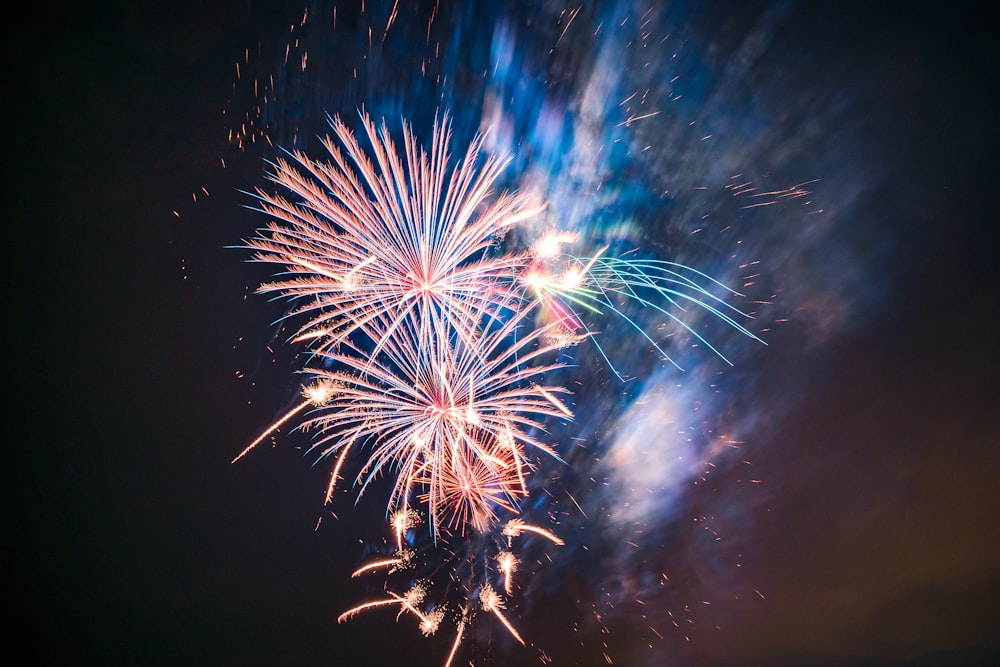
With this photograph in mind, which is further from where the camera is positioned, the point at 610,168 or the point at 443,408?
the point at 610,168

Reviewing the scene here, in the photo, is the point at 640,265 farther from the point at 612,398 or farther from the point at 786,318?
the point at 786,318

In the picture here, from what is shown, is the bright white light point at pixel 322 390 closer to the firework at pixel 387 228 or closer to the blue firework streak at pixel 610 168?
the firework at pixel 387 228

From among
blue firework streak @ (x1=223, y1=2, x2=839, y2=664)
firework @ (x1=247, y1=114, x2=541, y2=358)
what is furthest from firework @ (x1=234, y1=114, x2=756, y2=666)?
blue firework streak @ (x1=223, y1=2, x2=839, y2=664)

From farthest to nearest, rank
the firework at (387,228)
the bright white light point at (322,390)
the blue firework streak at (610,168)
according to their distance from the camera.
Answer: the bright white light point at (322,390), the blue firework streak at (610,168), the firework at (387,228)

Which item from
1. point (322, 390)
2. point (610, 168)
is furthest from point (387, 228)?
point (610, 168)

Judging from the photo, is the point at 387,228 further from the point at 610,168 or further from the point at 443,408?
the point at 610,168

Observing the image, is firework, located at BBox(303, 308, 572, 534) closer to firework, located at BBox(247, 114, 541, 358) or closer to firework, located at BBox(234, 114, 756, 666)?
firework, located at BBox(234, 114, 756, 666)

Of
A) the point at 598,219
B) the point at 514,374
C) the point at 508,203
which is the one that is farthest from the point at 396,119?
the point at 514,374

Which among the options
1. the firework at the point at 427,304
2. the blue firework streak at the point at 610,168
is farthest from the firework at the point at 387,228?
the blue firework streak at the point at 610,168
